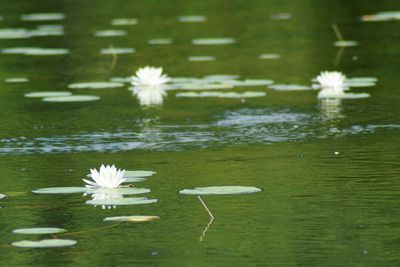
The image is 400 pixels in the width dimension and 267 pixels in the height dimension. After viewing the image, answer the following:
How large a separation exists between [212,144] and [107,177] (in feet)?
4.06

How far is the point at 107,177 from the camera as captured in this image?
516 cm

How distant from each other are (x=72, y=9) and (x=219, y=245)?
9943mm

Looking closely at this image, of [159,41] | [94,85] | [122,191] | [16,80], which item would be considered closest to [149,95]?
[94,85]

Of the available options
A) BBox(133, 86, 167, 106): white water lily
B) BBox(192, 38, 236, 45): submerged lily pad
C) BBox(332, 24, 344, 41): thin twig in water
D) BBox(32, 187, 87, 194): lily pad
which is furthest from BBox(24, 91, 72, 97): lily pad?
BBox(332, 24, 344, 41): thin twig in water

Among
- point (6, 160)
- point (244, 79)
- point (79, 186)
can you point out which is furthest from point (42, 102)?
point (79, 186)

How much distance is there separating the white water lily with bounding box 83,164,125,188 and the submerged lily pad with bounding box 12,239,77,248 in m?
0.81

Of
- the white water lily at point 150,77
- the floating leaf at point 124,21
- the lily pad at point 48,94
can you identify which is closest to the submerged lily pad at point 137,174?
the lily pad at point 48,94

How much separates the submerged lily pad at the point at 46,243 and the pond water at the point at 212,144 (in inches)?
1.8

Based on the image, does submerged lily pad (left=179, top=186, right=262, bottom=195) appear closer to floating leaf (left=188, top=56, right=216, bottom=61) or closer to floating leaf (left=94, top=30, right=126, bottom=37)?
floating leaf (left=188, top=56, right=216, bottom=61)

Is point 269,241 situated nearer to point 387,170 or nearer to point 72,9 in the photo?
point 387,170

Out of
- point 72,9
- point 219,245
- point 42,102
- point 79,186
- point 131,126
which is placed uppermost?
point 72,9

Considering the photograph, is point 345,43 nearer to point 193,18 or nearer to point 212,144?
point 193,18

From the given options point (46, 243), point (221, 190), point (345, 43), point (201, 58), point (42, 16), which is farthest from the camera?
point (42, 16)

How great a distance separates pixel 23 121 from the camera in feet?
23.7
